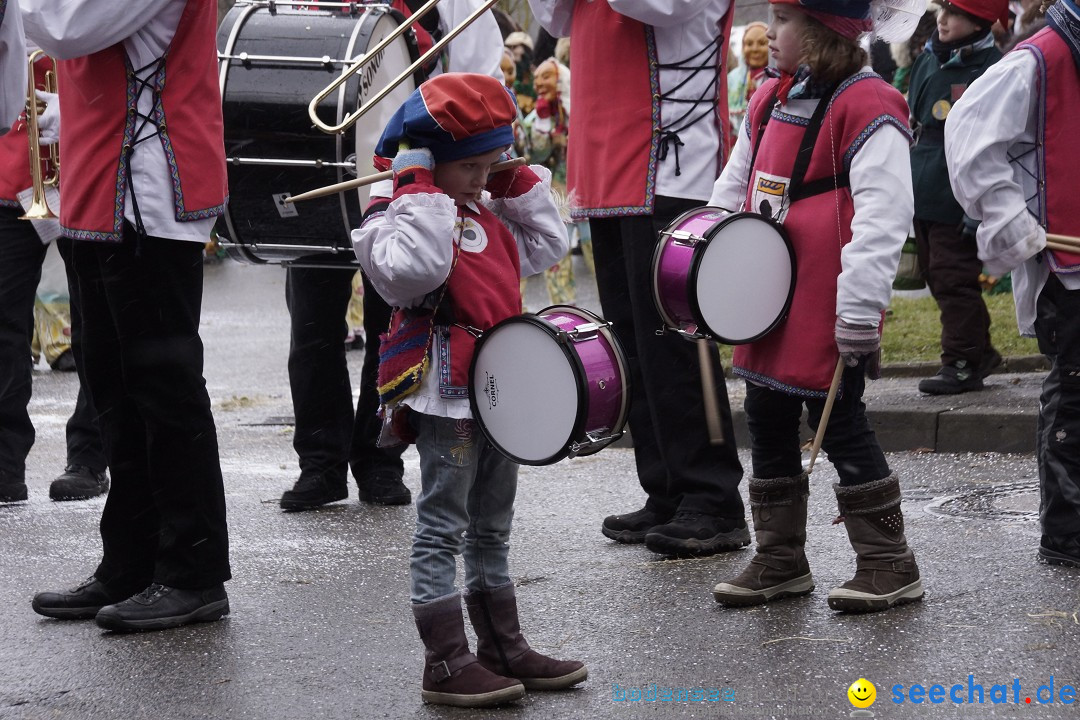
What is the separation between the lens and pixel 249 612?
434 cm

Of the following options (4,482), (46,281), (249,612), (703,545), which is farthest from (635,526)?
(46,281)

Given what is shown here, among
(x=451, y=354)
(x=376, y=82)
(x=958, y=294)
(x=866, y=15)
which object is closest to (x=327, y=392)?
(x=376, y=82)

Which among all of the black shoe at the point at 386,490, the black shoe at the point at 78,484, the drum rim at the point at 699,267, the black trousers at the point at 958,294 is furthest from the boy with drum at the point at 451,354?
the black trousers at the point at 958,294

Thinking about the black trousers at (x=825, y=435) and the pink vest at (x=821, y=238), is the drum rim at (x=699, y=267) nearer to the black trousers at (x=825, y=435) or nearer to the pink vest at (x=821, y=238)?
the pink vest at (x=821, y=238)

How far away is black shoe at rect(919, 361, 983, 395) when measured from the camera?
23.1 ft

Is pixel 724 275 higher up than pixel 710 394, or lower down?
higher up

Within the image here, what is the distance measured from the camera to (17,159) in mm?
6141

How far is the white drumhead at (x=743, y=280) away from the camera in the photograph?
13.2 ft

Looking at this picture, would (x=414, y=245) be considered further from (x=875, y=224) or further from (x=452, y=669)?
(x=875, y=224)

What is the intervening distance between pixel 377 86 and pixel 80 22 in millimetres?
1636

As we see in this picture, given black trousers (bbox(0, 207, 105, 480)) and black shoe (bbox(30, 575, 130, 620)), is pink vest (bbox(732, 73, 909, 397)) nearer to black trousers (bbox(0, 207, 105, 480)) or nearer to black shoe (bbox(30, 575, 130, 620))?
black shoe (bbox(30, 575, 130, 620))

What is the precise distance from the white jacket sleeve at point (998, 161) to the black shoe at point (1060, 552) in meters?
0.81

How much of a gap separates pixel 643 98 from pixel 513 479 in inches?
65.1
